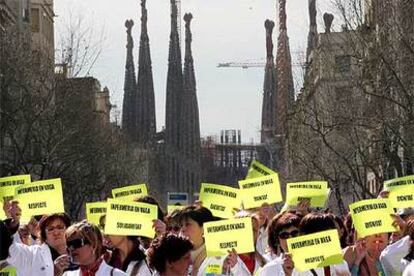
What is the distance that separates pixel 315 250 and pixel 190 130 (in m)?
152

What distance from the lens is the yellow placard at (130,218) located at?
31.5 feet

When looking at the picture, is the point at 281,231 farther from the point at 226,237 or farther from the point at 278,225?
the point at 226,237

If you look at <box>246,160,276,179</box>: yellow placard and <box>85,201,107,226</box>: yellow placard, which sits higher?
<box>246,160,276,179</box>: yellow placard

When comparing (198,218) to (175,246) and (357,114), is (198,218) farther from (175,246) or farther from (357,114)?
(357,114)

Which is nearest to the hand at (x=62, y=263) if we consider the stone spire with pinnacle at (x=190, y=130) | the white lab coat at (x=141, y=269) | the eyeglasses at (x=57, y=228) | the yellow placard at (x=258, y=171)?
the white lab coat at (x=141, y=269)

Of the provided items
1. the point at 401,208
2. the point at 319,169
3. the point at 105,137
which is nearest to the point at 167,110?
the point at 105,137

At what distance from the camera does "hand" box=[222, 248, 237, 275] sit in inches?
370

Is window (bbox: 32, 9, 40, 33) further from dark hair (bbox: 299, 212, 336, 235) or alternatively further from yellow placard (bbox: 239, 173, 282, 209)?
dark hair (bbox: 299, 212, 336, 235)

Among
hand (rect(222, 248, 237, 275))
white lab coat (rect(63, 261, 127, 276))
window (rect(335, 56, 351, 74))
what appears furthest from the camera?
window (rect(335, 56, 351, 74))

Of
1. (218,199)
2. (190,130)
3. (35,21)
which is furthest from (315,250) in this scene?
(190,130)

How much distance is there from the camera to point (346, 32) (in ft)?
115

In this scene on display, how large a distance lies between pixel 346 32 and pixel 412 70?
3.96 m

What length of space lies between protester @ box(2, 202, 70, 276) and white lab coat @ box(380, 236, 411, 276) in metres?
2.46

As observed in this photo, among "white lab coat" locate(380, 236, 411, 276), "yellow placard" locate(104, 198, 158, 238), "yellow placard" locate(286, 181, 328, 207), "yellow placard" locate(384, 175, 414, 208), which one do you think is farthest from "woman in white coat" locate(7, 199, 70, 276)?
"yellow placard" locate(286, 181, 328, 207)
